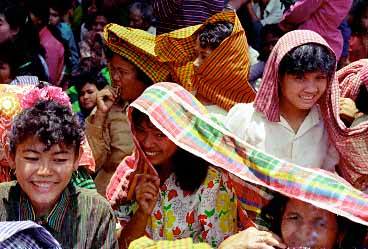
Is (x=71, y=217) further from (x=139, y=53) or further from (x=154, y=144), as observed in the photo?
(x=139, y=53)

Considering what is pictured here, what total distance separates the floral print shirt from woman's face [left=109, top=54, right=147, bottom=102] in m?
1.24

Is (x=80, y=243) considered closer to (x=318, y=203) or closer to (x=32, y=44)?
(x=318, y=203)

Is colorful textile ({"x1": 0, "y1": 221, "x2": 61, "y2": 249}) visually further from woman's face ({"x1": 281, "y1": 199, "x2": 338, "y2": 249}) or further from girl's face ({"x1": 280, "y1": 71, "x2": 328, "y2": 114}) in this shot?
girl's face ({"x1": 280, "y1": 71, "x2": 328, "y2": 114})

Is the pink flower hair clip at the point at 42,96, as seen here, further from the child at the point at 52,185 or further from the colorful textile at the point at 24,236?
the colorful textile at the point at 24,236

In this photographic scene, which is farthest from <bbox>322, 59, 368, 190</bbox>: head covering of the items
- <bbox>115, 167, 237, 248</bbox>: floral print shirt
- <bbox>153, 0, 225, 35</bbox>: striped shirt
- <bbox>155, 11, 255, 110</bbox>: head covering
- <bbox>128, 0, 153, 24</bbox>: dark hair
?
<bbox>128, 0, 153, 24</bbox>: dark hair

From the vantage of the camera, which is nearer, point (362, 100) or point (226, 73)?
point (362, 100)

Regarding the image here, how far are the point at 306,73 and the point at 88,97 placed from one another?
2237 millimetres

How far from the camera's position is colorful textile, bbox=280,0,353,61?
5.09 m

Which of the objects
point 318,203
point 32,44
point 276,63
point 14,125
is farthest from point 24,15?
point 318,203

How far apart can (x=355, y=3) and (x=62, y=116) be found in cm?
476

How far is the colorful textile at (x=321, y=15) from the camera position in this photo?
16.7 ft

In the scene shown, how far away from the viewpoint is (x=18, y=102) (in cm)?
315

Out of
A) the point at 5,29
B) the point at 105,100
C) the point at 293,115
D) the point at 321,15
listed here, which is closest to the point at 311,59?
the point at 293,115

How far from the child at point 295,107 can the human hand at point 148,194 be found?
1.95 ft
